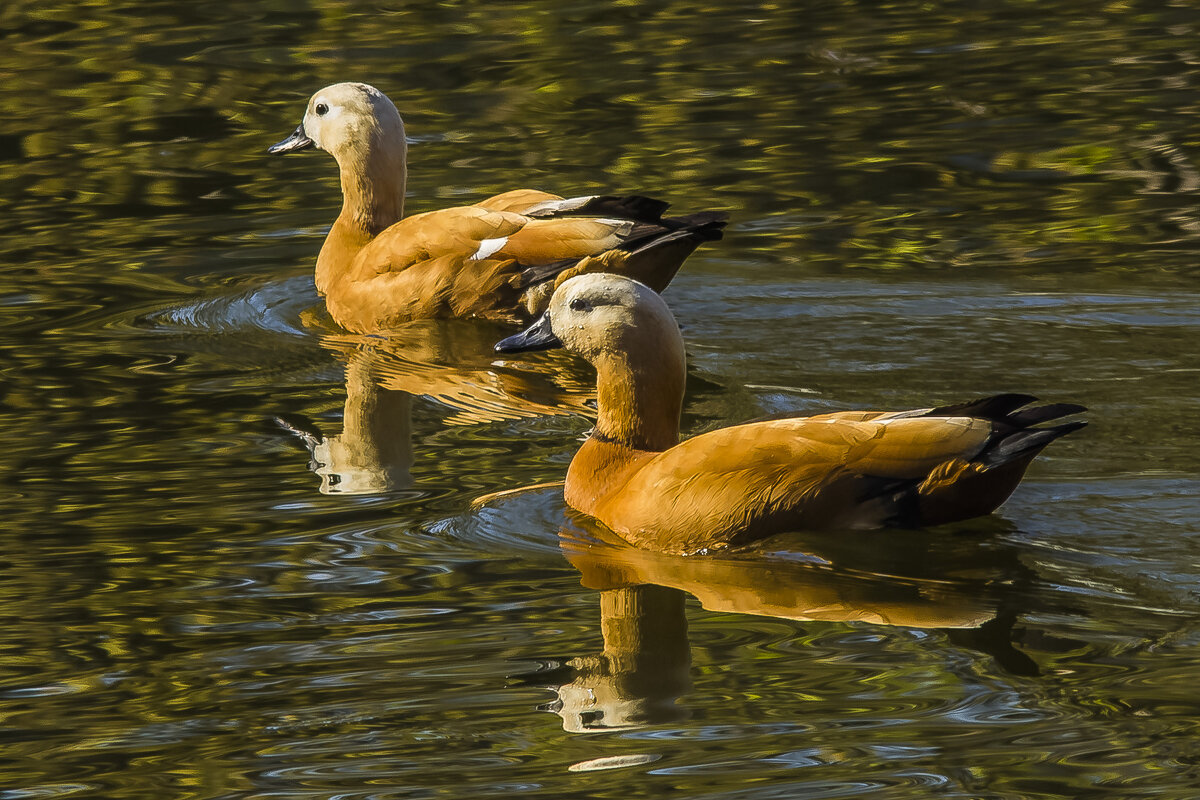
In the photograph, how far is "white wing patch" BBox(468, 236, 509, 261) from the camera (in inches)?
376

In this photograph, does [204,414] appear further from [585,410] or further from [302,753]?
[302,753]

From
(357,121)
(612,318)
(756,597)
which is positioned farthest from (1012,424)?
(357,121)

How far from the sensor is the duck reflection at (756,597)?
5.39 metres

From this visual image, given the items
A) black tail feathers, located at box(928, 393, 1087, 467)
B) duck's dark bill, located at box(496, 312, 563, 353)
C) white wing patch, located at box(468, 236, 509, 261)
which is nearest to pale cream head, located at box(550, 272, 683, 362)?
duck's dark bill, located at box(496, 312, 563, 353)

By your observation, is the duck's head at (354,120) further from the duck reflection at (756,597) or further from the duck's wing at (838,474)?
the duck's wing at (838,474)

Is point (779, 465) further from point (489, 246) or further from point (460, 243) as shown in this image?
point (460, 243)

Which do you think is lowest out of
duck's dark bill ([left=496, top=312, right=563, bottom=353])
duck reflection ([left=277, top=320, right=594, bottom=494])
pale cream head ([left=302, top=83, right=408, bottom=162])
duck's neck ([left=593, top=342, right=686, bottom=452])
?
duck reflection ([left=277, top=320, right=594, bottom=494])

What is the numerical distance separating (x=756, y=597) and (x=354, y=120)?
546cm

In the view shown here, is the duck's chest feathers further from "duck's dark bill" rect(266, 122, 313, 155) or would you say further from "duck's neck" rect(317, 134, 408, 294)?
"duck's dark bill" rect(266, 122, 313, 155)

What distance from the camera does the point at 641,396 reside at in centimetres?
695

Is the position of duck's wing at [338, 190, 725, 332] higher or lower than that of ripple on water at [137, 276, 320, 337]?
higher

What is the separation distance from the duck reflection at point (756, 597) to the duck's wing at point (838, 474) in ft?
0.34

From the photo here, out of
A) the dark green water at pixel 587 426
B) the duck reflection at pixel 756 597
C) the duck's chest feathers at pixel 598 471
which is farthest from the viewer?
the duck's chest feathers at pixel 598 471

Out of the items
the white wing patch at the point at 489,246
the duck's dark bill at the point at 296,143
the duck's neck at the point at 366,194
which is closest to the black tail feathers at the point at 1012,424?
the white wing patch at the point at 489,246
